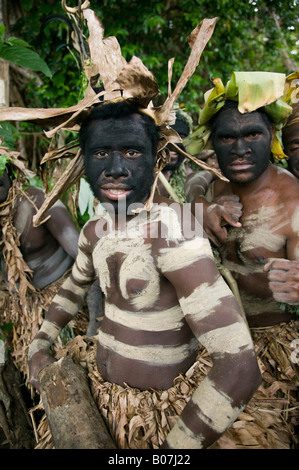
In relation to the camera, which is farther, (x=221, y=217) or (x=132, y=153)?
(x=221, y=217)

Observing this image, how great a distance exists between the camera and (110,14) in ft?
16.7

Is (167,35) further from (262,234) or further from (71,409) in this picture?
(71,409)

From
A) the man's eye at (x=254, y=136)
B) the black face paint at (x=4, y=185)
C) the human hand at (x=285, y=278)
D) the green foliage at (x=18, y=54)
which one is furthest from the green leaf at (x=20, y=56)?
the human hand at (x=285, y=278)

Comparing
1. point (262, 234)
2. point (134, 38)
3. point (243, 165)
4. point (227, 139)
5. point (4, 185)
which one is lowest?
point (262, 234)

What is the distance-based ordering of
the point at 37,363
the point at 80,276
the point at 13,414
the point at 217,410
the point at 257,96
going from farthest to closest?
the point at 13,414 < the point at 80,276 < the point at 37,363 < the point at 257,96 < the point at 217,410

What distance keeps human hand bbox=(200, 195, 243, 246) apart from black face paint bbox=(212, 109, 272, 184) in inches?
5.2

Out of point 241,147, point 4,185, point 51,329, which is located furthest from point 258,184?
point 4,185

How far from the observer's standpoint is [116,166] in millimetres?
1333

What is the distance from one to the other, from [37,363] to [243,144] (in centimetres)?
142

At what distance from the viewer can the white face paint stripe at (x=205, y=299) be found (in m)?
1.21

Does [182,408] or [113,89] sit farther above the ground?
[113,89]

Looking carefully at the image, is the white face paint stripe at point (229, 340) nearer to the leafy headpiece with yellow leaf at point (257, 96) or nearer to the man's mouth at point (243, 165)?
the man's mouth at point (243, 165)

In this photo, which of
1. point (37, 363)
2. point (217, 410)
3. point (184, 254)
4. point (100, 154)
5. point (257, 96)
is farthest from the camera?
point (37, 363)
